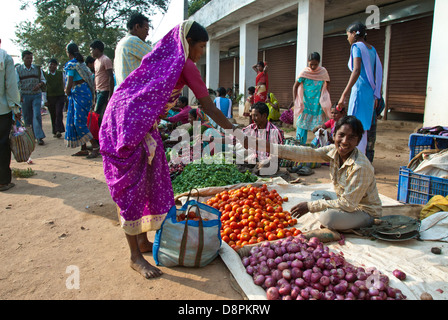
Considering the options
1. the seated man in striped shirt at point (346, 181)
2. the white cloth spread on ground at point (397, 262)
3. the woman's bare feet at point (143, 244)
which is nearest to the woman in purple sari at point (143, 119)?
the woman's bare feet at point (143, 244)

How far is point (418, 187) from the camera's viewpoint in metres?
3.83

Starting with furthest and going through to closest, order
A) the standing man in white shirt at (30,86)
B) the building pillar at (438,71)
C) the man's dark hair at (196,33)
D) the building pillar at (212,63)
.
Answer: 1. the building pillar at (212,63)
2. the standing man in white shirt at (30,86)
3. the building pillar at (438,71)
4. the man's dark hair at (196,33)

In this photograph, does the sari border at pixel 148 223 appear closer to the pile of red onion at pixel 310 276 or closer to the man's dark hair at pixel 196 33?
the pile of red onion at pixel 310 276

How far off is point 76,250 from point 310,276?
Result: 2117 millimetres

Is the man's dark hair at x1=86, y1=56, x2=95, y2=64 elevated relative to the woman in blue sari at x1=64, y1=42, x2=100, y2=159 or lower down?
elevated

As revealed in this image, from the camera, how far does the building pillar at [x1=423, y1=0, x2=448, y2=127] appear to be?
551 cm

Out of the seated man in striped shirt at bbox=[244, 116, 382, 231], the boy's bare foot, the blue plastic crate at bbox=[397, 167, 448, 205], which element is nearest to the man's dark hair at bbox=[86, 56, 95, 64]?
the seated man in striped shirt at bbox=[244, 116, 382, 231]

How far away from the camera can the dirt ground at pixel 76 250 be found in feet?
7.98

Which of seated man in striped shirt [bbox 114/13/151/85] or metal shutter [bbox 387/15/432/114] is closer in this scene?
seated man in striped shirt [bbox 114/13/151/85]

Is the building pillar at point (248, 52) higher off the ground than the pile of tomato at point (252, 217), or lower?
higher

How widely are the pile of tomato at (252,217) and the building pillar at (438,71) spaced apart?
3.50 m

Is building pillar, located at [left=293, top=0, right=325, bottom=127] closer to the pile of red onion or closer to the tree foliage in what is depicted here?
the pile of red onion

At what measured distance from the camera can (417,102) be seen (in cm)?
973

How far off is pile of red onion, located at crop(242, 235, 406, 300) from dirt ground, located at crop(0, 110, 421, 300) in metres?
0.28
